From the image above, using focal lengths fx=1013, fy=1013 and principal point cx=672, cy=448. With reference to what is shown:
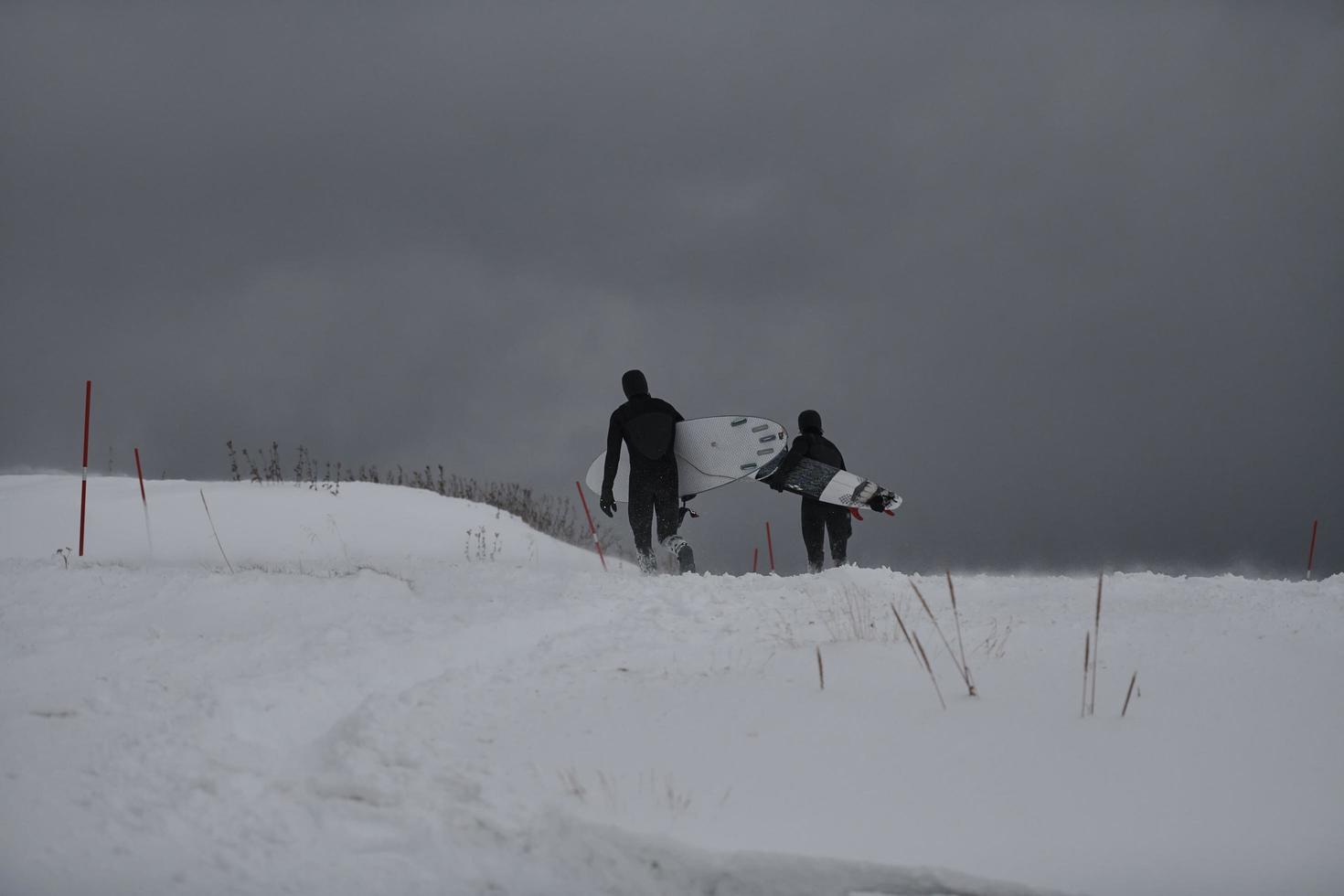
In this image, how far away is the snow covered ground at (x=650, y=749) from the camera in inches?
128

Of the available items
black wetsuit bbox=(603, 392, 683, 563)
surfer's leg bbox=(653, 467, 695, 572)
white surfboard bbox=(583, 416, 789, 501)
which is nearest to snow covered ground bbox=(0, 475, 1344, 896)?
surfer's leg bbox=(653, 467, 695, 572)

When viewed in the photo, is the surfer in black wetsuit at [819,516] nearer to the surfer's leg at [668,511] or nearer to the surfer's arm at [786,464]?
the surfer's arm at [786,464]

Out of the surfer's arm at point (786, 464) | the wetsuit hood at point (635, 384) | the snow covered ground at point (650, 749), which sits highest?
the wetsuit hood at point (635, 384)

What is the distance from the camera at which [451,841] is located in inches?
135

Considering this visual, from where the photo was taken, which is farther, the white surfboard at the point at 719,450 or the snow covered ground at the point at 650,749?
the white surfboard at the point at 719,450

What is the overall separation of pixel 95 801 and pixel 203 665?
5.28ft

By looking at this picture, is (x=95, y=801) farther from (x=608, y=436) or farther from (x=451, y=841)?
(x=608, y=436)

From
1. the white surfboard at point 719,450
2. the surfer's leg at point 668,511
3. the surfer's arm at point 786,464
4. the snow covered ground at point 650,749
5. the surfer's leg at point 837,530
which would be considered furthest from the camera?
the surfer's leg at point 837,530

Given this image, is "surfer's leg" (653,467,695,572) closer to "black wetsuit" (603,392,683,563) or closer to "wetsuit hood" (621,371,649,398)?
"black wetsuit" (603,392,683,563)

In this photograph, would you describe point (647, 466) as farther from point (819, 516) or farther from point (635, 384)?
point (819, 516)

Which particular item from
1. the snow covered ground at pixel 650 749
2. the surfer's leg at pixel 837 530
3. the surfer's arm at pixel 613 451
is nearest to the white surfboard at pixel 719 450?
the surfer's arm at pixel 613 451

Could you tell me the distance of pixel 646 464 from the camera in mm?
10758

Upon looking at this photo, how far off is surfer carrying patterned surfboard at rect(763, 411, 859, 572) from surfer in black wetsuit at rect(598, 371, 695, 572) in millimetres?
1325

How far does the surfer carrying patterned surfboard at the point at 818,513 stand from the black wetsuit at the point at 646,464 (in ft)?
4.33
